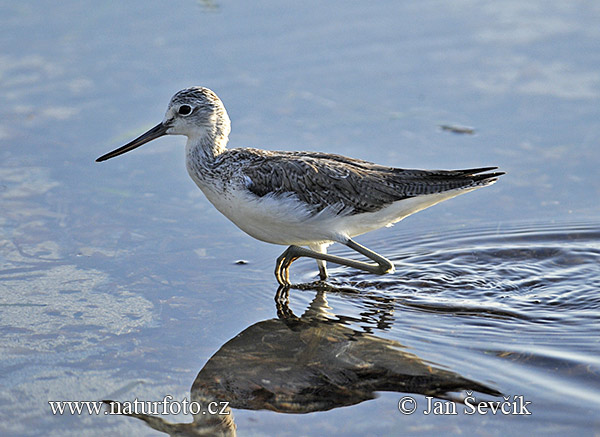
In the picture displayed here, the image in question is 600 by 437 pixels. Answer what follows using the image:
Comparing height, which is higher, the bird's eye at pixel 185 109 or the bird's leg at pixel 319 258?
the bird's eye at pixel 185 109

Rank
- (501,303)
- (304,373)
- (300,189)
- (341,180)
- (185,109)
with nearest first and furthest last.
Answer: (304,373) < (501,303) < (300,189) < (341,180) < (185,109)

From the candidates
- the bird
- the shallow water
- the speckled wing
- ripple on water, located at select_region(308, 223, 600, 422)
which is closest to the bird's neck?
the bird

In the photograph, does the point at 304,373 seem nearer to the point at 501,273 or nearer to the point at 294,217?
the point at 294,217

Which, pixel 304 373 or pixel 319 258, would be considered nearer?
pixel 304 373

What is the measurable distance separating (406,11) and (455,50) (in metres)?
1.28

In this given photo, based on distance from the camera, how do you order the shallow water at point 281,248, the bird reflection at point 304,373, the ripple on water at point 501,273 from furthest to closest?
the ripple on water at point 501,273
the shallow water at point 281,248
the bird reflection at point 304,373

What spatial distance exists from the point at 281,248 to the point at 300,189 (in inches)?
56.3

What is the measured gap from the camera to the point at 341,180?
8.28 metres

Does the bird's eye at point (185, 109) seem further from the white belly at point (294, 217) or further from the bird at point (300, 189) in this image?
the white belly at point (294, 217)

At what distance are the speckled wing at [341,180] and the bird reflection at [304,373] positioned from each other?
118 cm

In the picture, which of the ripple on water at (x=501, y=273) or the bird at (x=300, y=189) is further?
the bird at (x=300, y=189)

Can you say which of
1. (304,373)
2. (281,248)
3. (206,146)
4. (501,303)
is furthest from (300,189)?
(501,303)

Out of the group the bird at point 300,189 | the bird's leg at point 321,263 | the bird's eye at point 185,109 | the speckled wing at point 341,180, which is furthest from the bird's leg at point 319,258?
the bird's eye at point 185,109

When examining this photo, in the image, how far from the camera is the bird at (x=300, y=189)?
26.5ft
